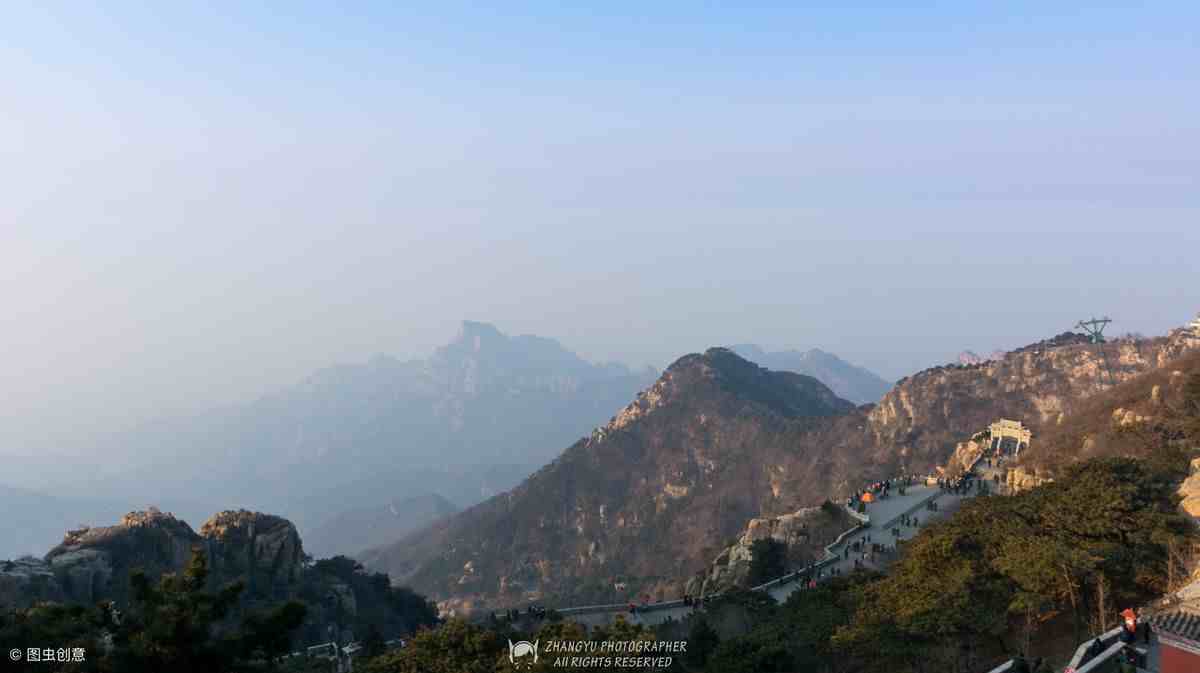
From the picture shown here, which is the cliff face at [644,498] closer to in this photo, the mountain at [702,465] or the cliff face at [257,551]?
the mountain at [702,465]

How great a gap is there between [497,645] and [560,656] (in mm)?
2310

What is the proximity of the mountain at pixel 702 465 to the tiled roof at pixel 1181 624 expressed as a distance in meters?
50.7

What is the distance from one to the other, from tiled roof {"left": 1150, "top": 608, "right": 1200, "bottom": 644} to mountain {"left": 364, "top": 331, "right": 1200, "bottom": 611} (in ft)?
166

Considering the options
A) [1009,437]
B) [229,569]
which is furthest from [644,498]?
[229,569]

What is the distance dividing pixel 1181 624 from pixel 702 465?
83132mm

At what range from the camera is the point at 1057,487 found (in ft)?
78.9

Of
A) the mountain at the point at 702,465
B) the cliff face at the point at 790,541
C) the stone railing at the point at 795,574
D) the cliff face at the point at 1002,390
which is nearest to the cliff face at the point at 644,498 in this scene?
the mountain at the point at 702,465

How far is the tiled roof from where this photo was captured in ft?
41.9

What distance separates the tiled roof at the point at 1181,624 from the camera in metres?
12.8

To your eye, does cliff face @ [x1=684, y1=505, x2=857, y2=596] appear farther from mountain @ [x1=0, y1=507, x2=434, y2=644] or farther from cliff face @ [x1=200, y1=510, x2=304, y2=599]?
cliff face @ [x1=200, y1=510, x2=304, y2=599]

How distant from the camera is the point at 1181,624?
42.7 feet

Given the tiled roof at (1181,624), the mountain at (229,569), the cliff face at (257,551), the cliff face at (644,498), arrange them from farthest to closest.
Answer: the cliff face at (644,498)
the cliff face at (257,551)
the mountain at (229,569)
the tiled roof at (1181,624)

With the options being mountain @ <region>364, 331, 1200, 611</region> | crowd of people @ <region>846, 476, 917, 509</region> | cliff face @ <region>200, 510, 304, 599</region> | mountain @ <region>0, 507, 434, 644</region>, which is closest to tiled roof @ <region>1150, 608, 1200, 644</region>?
mountain @ <region>0, 507, 434, 644</region>

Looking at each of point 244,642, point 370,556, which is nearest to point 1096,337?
point 244,642
